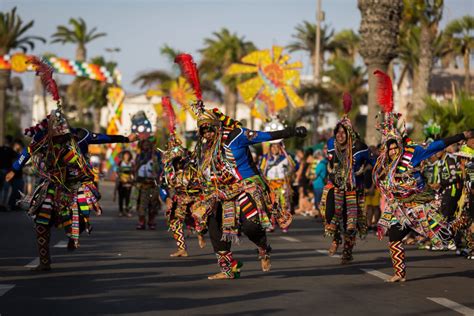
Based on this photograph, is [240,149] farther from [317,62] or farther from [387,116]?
[317,62]

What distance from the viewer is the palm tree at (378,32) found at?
27.8 meters

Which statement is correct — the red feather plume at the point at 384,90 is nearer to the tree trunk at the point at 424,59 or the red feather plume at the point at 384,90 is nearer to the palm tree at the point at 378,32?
the palm tree at the point at 378,32

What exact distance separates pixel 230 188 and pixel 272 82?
25613 millimetres

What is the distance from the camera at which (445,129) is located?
25.2 meters

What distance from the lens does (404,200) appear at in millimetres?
12477

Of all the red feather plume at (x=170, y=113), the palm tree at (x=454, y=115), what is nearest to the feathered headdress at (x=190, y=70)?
the red feather plume at (x=170, y=113)

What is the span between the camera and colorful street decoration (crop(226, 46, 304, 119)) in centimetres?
3766

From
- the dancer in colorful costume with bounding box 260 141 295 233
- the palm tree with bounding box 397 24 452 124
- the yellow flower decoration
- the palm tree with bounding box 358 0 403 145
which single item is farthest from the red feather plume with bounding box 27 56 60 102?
the palm tree with bounding box 397 24 452 124

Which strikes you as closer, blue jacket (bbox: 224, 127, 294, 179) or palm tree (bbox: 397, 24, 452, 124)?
blue jacket (bbox: 224, 127, 294, 179)

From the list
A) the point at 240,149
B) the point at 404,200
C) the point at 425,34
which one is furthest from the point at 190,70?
the point at 425,34

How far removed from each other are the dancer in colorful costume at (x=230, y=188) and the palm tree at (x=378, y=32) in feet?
52.4

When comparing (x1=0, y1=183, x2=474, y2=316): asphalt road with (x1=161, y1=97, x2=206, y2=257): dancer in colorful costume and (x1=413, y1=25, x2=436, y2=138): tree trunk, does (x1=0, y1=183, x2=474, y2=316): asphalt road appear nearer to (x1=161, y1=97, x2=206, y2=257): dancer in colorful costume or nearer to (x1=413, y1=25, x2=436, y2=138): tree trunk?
(x1=161, y1=97, x2=206, y2=257): dancer in colorful costume

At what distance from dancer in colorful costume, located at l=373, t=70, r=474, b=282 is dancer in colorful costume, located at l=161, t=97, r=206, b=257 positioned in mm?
3772

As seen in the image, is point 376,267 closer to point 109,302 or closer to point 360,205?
point 360,205
